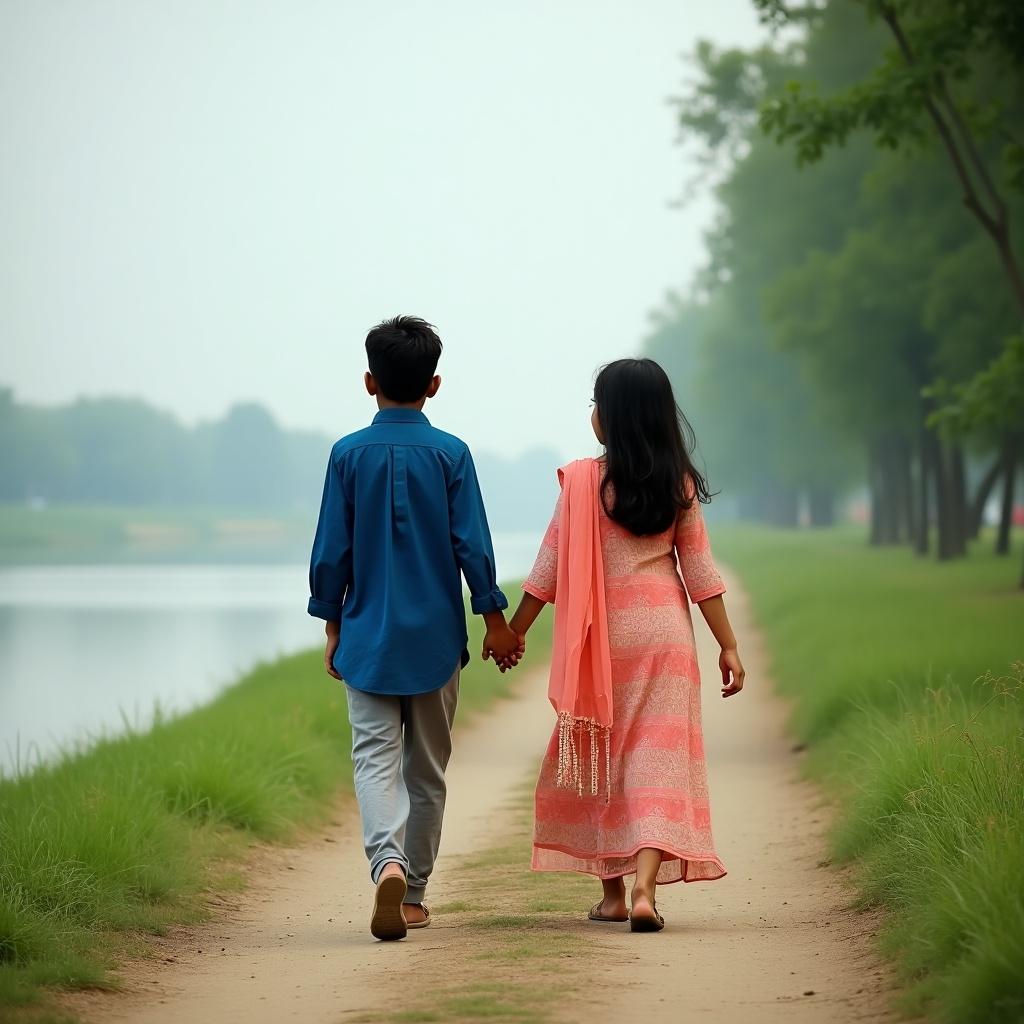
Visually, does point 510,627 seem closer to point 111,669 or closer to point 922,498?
point 111,669

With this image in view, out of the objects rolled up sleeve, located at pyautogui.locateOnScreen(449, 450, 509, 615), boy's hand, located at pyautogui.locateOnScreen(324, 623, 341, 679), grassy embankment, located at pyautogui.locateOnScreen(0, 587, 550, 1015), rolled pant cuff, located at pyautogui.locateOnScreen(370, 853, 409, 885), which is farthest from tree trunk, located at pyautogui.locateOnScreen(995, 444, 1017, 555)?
rolled pant cuff, located at pyautogui.locateOnScreen(370, 853, 409, 885)

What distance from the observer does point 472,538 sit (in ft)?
17.7

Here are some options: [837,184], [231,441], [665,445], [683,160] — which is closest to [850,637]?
[665,445]

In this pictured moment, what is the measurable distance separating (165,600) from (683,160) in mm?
14868

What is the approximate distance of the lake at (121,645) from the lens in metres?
15.9

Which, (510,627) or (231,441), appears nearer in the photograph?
(510,627)

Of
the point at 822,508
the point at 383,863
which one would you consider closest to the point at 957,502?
the point at 383,863

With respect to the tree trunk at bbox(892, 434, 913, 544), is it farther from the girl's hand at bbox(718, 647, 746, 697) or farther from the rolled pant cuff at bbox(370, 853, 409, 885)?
the rolled pant cuff at bbox(370, 853, 409, 885)

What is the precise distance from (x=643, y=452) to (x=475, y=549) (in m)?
0.66

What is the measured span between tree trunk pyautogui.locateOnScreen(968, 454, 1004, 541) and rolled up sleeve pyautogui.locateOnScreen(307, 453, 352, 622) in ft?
→ 79.7

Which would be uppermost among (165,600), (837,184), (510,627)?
(837,184)

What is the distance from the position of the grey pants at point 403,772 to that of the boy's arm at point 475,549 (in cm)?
23

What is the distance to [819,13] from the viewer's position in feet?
72.3

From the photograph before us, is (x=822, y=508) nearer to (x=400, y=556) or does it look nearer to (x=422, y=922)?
(x=422, y=922)
